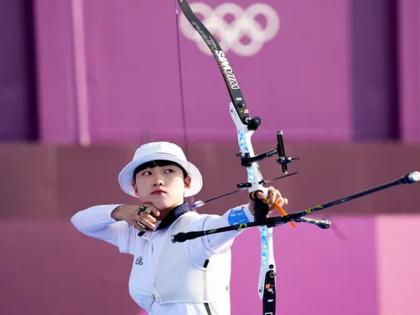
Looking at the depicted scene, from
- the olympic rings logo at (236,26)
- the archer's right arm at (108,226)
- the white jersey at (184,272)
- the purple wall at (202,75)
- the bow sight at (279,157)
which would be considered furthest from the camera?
the olympic rings logo at (236,26)

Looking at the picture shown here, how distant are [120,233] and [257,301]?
1.09 m

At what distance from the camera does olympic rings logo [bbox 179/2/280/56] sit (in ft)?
A: 15.0

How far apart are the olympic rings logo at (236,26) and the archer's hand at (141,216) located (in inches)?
56.9

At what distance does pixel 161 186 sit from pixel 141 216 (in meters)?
0.12

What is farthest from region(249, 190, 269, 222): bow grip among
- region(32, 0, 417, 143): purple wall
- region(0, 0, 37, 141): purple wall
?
region(0, 0, 37, 141): purple wall

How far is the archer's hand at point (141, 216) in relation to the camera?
3229mm

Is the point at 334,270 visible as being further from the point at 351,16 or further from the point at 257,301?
the point at 351,16

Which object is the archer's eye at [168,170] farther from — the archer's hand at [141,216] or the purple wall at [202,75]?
the purple wall at [202,75]

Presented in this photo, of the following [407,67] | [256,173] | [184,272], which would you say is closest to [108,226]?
[184,272]

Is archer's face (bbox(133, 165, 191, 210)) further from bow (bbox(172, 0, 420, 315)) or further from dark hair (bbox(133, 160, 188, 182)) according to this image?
bow (bbox(172, 0, 420, 315))

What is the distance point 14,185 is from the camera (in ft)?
14.1

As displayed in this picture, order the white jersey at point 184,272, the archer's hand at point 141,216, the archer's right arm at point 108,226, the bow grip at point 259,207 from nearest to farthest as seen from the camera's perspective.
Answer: the bow grip at point 259,207
the white jersey at point 184,272
the archer's hand at point 141,216
the archer's right arm at point 108,226

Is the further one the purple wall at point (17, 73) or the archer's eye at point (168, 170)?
the purple wall at point (17, 73)

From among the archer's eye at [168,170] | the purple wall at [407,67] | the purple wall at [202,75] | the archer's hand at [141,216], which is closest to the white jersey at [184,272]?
the archer's hand at [141,216]
